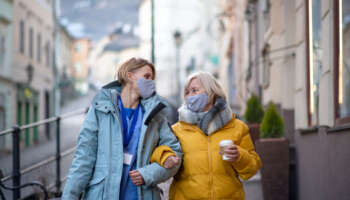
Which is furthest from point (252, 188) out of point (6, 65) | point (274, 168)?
point (6, 65)

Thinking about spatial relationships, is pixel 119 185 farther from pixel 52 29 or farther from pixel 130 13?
pixel 130 13

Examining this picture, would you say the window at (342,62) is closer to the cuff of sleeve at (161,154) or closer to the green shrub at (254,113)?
the cuff of sleeve at (161,154)

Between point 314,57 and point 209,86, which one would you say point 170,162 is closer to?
point 209,86

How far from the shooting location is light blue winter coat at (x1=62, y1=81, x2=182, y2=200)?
352cm

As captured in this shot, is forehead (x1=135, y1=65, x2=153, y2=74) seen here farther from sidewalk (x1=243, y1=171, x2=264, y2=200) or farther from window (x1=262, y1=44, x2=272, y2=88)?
window (x1=262, y1=44, x2=272, y2=88)

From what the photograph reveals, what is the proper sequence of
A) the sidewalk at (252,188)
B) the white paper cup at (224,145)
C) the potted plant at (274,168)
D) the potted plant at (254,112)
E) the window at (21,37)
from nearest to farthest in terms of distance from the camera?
the white paper cup at (224,145), the potted plant at (274,168), the sidewalk at (252,188), the potted plant at (254,112), the window at (21,37)

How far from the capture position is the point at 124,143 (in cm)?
369

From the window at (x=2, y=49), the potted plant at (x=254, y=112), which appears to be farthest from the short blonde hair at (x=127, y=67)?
the window at (x=2, y=49)

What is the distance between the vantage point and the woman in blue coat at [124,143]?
3.53 m

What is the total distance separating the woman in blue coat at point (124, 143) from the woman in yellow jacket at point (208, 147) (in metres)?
0.16

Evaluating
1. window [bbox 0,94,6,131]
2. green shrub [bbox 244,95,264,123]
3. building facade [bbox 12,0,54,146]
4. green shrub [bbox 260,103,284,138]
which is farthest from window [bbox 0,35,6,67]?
green shrub [bbox 260,103,284,138]

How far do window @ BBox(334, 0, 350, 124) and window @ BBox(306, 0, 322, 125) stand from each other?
82 cm

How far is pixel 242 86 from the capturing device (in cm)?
1695

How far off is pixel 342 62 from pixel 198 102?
1.92 m
